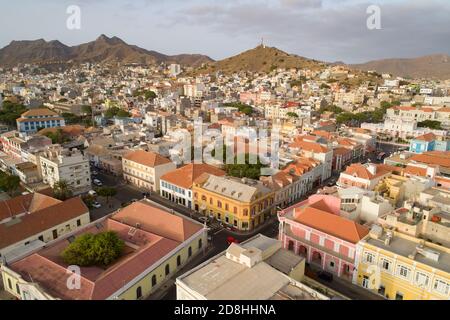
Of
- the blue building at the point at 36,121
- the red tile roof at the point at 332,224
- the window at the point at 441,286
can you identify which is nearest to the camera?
the window at the point at 441,286

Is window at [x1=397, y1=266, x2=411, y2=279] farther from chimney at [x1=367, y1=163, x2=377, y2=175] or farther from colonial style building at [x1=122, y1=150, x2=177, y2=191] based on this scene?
colonial style building at [x1=122, y1=150, x2=177, y2=191]

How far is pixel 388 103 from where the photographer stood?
152 metres

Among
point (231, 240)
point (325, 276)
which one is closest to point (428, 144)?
point (325, 276)

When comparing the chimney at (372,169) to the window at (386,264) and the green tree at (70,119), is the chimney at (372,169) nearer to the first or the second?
the window at (386,264)

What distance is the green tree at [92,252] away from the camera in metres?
32.5

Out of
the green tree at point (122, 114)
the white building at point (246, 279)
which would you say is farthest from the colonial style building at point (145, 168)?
the green tree at point (122, 114)

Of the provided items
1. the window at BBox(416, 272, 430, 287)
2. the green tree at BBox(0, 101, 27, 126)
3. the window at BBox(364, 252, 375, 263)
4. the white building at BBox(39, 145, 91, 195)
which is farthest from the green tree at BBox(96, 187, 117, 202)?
the green tree at BBox(0, 101, 27, 126)

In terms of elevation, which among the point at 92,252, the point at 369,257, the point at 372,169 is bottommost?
the point at 369,257

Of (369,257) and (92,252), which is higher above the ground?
(92,252)

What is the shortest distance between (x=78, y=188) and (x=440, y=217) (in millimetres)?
56165

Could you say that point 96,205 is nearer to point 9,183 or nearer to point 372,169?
point 9,183

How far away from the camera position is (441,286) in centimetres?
2962

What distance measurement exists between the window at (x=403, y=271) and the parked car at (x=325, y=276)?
7107 mm

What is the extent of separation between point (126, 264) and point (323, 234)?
21632 millimetres
